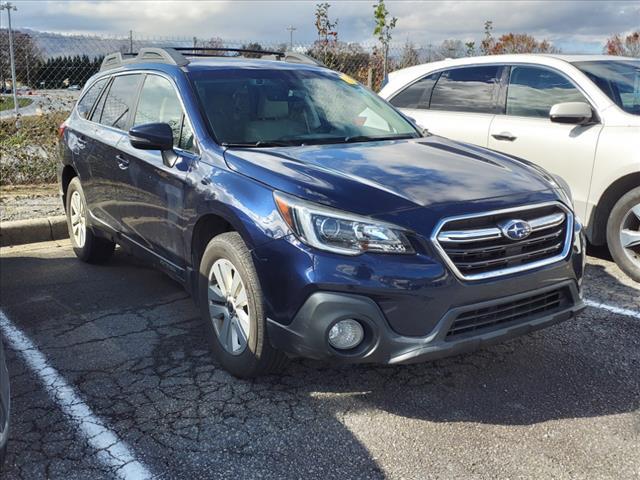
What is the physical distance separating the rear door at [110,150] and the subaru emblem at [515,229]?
2.65m

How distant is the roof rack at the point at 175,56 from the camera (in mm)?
4445

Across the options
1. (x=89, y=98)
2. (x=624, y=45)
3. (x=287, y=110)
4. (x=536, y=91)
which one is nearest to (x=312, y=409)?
(x=287, y=110)

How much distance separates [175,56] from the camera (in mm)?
4430

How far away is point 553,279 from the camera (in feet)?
10.7

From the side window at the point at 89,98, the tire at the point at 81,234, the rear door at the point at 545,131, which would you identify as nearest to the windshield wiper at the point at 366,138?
the rear door at the point at 545,131

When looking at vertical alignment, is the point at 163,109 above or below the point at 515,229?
above

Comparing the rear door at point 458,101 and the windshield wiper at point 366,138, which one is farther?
the rear door at point 458,101

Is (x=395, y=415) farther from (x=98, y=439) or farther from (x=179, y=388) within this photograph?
(x=98, y=439)

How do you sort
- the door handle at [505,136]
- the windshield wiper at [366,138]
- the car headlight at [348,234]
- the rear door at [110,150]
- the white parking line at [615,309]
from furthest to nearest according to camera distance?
1. the door handle at [505,136]
2. the rear door at [110,150]
3. the white parking line at [615,309]
4. the windshield wiper at [366,138]
5. the car headlight at [348,234]

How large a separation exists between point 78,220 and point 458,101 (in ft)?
12.3

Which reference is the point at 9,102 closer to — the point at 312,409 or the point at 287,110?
the point at 287,110

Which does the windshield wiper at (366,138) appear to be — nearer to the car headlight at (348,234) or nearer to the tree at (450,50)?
the car headlight at (348,234)

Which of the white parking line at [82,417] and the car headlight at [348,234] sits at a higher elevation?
the car headlight at [348,234]

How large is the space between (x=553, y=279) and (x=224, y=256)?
1679mm
